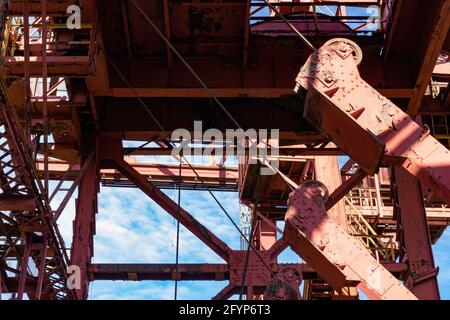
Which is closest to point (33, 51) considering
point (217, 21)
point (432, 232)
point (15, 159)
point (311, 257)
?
point (15, 159)

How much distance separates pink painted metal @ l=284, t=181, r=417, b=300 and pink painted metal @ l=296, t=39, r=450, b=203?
1503 millimetres

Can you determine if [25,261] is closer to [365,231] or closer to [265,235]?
[265,235]

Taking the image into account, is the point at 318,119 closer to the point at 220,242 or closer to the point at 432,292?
the point at 432,292

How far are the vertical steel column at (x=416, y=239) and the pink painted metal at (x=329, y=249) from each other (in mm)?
4382

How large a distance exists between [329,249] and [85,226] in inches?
256

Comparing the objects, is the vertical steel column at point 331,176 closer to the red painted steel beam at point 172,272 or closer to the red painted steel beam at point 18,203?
the red painted steel beam at point 172,272

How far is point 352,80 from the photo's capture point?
7172 millimetres

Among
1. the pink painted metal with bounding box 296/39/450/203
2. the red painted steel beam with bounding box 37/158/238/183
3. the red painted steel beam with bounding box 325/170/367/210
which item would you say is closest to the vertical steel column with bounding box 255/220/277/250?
the red painted steel beam with bounding box 37/158/238/183

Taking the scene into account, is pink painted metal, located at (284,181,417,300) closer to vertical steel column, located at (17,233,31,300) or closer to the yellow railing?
vertical steel column, located at (17,233,31,300)

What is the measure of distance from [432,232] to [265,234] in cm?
887

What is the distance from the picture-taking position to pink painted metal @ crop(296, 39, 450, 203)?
6680mm

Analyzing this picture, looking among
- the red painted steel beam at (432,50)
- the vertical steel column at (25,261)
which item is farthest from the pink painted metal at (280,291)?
the vertical steel column at (25,261)

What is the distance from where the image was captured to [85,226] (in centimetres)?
1350

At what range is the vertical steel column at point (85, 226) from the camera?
13328 millimetres
